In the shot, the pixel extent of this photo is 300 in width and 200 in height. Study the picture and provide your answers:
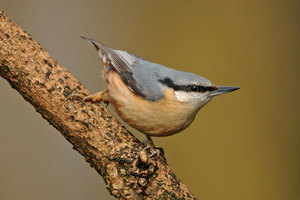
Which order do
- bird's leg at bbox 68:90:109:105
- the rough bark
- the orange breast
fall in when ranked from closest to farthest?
1. the rough bark
2. bird's leg at bbox 68:90:109:105
3. the orange breast

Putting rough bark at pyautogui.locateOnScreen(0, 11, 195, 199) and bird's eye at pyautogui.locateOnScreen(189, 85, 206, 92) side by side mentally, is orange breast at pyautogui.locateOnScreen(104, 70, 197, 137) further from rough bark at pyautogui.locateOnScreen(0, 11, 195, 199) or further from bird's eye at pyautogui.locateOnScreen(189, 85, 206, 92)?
rough bark at pyautogui.locateOnScreen(0, 11, 195, 199)

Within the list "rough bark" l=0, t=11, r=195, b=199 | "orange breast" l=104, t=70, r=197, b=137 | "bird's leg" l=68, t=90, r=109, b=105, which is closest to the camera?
"rough bark" l=0, t=11, r=195, b=199

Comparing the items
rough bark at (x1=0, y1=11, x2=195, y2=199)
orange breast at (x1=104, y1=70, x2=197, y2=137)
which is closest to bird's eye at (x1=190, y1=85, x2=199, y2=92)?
orange breast at (x1=104, y1=70, x2=197, y2=137)

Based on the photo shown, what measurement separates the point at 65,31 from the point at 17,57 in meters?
2.70

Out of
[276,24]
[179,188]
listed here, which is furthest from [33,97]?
[276,24]

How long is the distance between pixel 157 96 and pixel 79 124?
0.58 meters

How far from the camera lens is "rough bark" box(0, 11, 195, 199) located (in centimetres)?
210

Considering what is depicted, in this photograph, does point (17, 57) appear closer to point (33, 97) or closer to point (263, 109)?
point (33, 97)

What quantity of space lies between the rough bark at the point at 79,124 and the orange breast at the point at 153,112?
244 mm

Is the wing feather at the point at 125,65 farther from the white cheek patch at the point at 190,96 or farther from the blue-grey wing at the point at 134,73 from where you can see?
the white cheek patch at the point at 190,96

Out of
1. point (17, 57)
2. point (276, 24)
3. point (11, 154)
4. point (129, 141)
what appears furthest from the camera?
point (276, 24)

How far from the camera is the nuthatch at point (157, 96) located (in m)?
2.41

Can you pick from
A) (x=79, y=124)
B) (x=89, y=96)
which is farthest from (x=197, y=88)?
(x=79, y=124)

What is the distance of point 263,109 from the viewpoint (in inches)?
177
